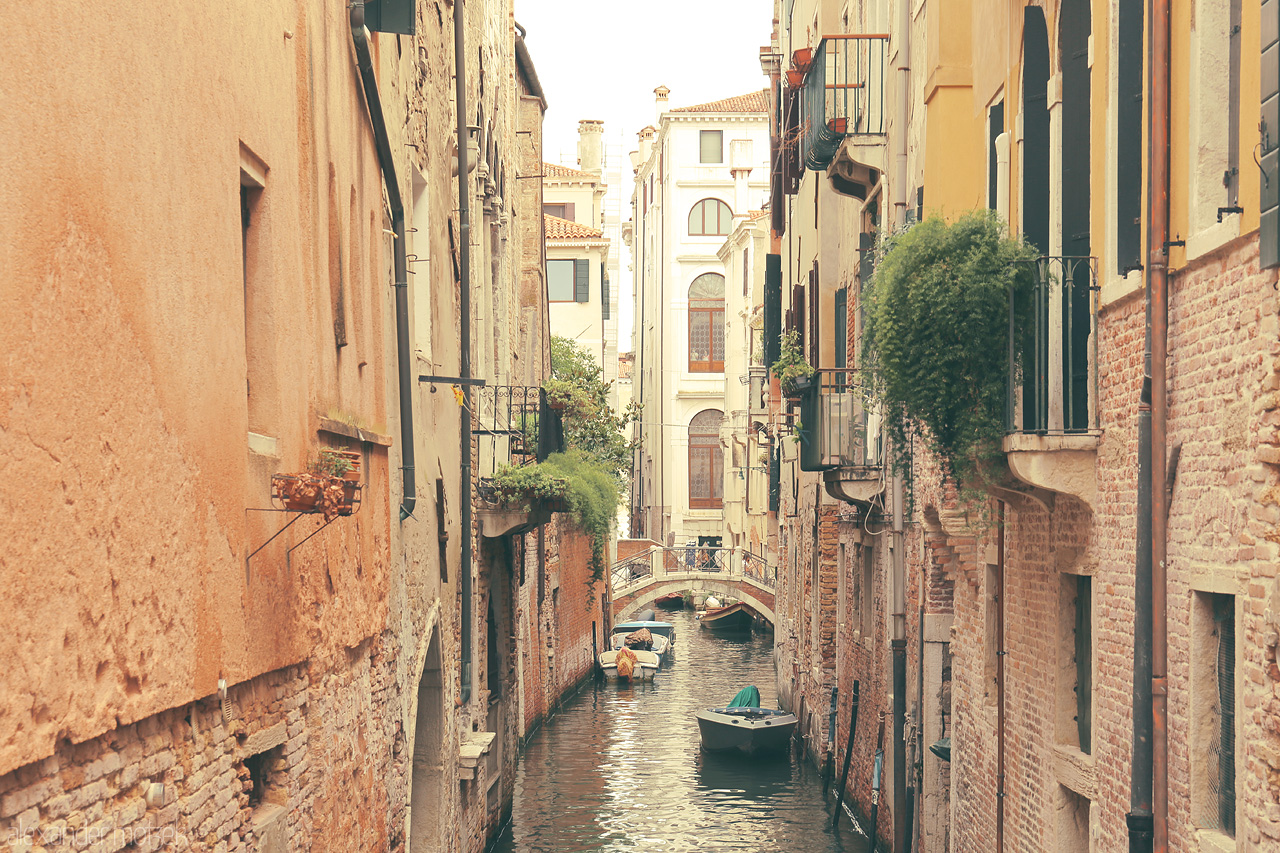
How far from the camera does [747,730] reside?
22.2 meters

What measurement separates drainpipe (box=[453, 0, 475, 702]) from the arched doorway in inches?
65.9

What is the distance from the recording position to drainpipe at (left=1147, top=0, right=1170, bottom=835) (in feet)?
19.9

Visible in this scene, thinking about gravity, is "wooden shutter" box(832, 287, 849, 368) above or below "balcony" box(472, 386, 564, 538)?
above

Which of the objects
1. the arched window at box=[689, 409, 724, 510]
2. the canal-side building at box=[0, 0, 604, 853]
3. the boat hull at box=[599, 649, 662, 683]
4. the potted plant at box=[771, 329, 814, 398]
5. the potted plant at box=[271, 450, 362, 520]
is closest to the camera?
the canal-side building at box=[0, 0, 604, 853]

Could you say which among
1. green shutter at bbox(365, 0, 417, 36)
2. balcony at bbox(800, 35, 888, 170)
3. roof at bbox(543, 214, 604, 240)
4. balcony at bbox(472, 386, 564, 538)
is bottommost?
balcony at bbox(472, 386, 564, 538)

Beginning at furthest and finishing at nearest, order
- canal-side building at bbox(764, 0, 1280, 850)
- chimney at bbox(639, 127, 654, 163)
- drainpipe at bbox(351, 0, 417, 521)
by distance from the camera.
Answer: chimney at bbox(639, 127, 654, 163), drainpipe at bbox(351, 0, 417, 521), canal-side building at bbox(764, 0, 1280, 850)

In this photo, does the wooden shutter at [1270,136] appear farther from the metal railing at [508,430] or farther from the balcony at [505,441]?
the metal railing at [508,430]

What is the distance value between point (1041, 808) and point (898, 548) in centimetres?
501

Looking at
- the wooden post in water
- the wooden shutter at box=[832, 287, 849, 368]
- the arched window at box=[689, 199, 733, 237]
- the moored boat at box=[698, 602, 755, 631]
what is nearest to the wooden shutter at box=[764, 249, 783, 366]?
the wooden shutter at box=[832, 287, 849, 368]

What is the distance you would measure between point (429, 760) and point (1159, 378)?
7201 mm

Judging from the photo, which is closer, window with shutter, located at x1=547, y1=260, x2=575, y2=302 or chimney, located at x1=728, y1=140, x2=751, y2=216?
window with shutter, located at x1=547, y1=260, x2=575, y2=302

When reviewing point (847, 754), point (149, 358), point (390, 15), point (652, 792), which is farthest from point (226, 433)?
point (652, 792)

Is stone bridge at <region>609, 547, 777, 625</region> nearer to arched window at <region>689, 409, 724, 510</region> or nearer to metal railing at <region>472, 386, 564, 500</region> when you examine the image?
arched window at <region>689, 409, 724, 510</region>

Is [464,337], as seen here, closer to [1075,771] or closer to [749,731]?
[1075,771]
